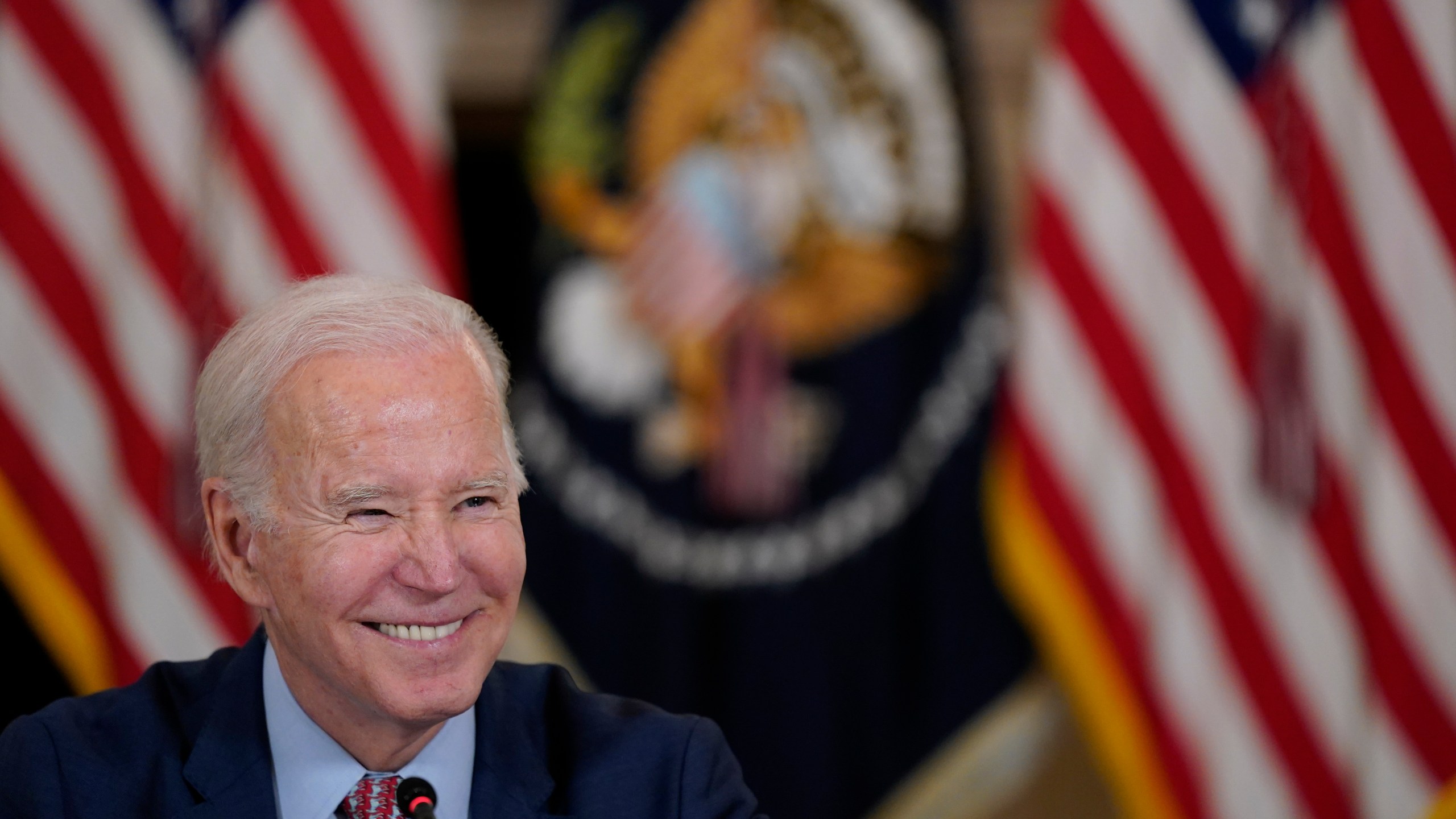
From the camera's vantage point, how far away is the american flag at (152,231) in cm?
277

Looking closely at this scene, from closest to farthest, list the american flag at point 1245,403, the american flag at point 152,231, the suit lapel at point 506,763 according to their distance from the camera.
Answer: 1. the suit lapel at point 506,763
2. the american flag at point 1245,403
3. the american flag at point 152,231

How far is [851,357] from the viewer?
283cm

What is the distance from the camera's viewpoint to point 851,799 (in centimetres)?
283

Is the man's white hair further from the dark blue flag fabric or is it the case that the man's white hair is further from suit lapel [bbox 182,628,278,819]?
the dark blue flag fabric

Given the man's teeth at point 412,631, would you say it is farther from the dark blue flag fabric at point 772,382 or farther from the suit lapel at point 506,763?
the dark blue flag fabric at point 772,382

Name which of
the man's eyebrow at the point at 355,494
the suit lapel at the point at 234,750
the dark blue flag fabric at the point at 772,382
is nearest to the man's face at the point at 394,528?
the man's eyebrow at the point at 355,494

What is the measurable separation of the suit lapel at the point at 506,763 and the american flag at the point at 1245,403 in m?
1.45

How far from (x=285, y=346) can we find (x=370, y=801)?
0.41 m

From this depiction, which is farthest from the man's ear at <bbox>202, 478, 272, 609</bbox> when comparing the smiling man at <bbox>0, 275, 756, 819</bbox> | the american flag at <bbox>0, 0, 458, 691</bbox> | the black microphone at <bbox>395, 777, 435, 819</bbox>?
the american flag at <bbox>0, 0, 458, 691</bbox>

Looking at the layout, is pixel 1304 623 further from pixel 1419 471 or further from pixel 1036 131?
pixel 1036 131

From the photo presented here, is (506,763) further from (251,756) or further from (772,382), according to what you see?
(772,382)

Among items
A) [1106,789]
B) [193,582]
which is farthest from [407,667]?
[1106,789]

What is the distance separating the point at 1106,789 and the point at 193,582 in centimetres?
191

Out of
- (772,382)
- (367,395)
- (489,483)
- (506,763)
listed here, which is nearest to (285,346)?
(367,395)
